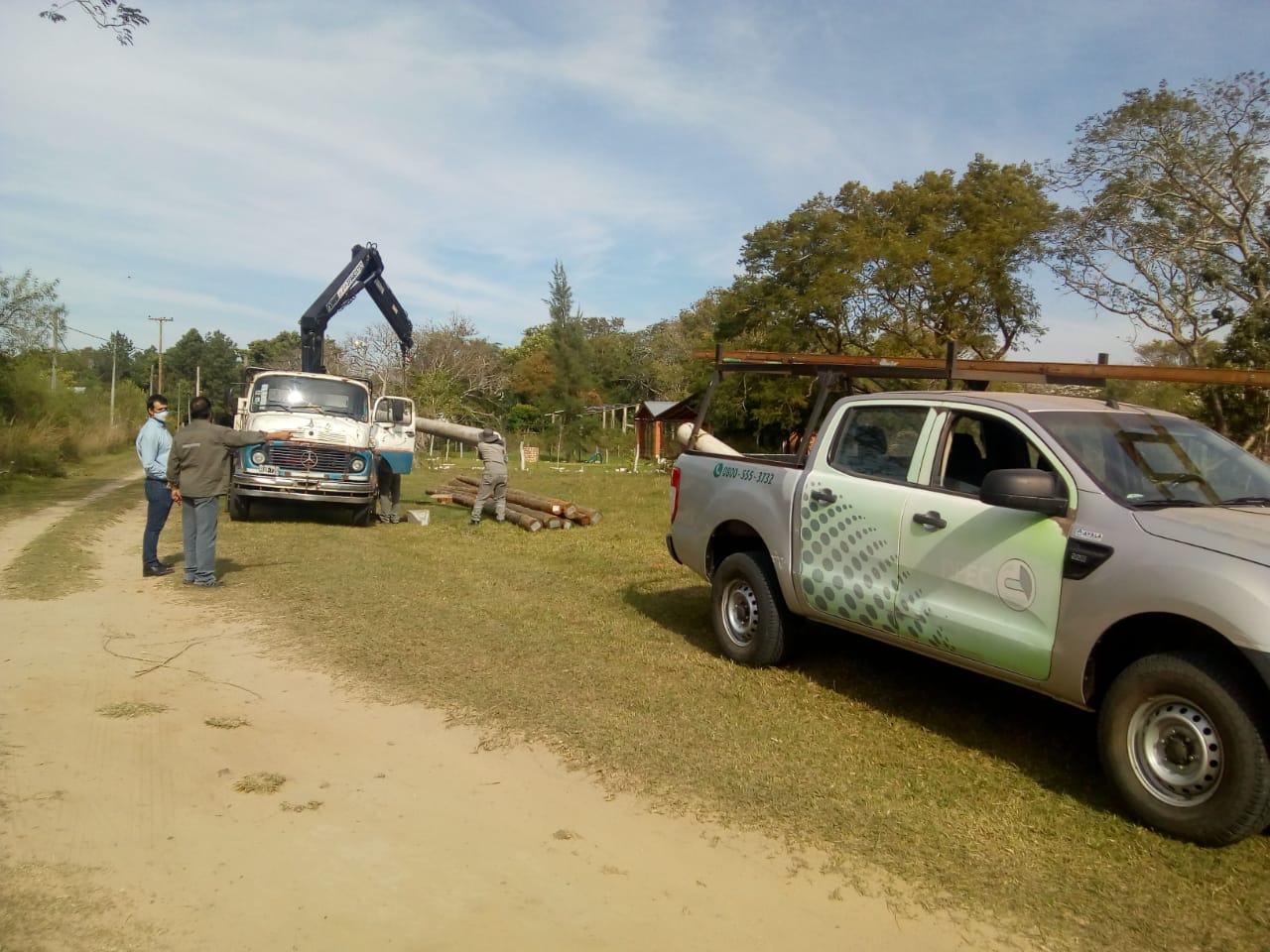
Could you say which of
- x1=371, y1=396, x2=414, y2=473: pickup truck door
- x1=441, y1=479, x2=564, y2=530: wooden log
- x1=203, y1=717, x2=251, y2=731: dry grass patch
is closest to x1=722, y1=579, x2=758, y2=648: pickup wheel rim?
x1=203, y1=717, x2=251, y2=731: dry grass patch

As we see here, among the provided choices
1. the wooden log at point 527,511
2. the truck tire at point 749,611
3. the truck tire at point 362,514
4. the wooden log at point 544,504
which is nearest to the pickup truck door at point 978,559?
the truck tire at point 749,611

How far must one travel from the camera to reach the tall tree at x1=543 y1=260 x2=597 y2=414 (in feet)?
202

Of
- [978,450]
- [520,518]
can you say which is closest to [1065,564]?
[978,450]

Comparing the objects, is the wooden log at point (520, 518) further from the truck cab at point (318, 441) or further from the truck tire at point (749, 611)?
the truck tire at point (749, 611)

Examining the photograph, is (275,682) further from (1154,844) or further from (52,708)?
(1154,844)

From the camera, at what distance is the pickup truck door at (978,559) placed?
15.8ft

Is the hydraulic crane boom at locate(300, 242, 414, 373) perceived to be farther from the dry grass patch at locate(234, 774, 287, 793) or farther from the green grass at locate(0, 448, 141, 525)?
the dry grass patch at locate(234, 774, 287, 793)

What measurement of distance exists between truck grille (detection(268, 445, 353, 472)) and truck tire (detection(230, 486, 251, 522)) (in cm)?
111

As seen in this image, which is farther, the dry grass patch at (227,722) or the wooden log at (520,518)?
the wooden log at (520,518)

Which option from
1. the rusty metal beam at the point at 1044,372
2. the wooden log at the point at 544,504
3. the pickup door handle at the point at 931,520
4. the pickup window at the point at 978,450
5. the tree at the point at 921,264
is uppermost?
the tree at the point at 921,264

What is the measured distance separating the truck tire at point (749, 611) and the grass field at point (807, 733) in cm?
16

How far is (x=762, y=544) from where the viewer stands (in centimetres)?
711

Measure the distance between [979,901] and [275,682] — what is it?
453 cm

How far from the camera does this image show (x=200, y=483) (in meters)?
9.41
